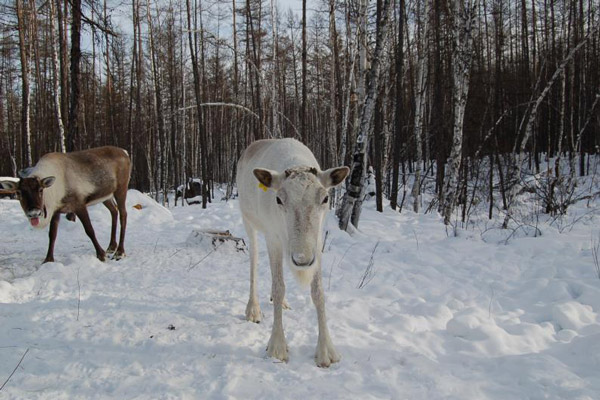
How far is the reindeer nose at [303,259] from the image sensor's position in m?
2.39

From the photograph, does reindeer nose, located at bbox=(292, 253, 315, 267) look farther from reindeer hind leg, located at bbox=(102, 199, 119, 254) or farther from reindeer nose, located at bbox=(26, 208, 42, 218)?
reindeer hind leg, located at bbox=(102, 199, 119, 254)

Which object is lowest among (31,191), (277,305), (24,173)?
(277,305)

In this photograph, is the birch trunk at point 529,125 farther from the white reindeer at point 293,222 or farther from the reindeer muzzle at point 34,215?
the reindeer muzzle at point 34,215

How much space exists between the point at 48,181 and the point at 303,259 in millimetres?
4670

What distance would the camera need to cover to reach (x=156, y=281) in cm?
448

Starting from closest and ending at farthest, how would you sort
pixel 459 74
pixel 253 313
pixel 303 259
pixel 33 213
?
pixel 303 259, pixel 253 313, pixel 33 213, pixel 459 74

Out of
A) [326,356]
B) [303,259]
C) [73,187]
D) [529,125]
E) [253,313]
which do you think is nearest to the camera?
[303,259]

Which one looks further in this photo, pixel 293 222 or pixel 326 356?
pixel 326 356

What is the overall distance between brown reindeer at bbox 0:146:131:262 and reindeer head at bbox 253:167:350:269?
13.2 ft

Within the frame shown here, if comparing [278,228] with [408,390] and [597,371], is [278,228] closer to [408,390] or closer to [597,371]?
[408,390]

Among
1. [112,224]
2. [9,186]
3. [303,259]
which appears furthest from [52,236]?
[303,259]

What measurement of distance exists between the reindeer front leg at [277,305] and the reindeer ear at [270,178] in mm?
517

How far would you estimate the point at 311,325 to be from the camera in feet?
10.8

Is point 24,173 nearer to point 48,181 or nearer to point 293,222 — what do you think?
point 48,181
